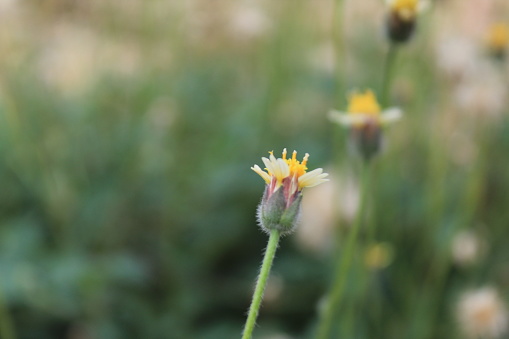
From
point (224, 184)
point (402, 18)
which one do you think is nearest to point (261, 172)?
point (402, 18)

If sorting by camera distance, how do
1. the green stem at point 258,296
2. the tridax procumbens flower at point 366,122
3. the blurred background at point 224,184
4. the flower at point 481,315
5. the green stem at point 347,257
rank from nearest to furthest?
the green stem at point 258,296 → the green stem at point 347,257 → the tridax procumbens flower at point 366,122 → the flower at point 481,315 → the blurred background at point 224,184

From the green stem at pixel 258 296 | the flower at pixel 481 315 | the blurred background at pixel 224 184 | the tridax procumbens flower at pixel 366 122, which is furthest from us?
the blurred background at pixel 224 184

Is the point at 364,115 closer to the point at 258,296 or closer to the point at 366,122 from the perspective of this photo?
the point at 366,122

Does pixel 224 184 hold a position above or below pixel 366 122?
above

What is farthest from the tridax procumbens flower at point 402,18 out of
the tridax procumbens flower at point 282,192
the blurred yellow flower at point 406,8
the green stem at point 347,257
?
the tridax procumbens flower at point 282,192

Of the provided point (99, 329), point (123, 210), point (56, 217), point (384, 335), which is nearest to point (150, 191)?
point (123, 210)

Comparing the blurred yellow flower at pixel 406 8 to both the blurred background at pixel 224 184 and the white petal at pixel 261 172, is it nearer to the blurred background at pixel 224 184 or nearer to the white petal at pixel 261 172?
the blurred background at pixel 224 184
